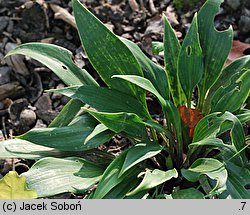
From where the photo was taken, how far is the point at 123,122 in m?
2.08

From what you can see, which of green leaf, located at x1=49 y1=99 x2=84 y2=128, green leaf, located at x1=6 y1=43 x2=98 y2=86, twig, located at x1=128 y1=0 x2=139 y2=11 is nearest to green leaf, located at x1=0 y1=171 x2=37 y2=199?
green leaf, located at x1=49 y1=99 x2=84 y2=128

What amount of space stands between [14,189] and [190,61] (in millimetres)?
896

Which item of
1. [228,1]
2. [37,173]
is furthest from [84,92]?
[228,1]

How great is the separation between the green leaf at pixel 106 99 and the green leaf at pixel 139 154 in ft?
0.69

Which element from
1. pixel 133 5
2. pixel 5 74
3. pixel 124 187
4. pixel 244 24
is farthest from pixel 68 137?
pixel 244 24

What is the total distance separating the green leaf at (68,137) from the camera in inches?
83.9

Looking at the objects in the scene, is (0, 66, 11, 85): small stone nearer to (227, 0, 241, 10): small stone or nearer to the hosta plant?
the hosta plant

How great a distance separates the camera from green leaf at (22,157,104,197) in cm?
201

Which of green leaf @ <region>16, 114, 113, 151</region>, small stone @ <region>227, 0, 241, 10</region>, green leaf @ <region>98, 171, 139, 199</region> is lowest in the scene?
green leaf @ <region>98, 171, 139, 199</region>

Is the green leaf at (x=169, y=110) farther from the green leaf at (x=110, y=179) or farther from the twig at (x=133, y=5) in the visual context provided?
the twig at (x=133, y=5)

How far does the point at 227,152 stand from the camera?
2.06 meters

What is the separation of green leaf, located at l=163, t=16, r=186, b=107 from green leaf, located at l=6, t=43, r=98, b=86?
35cm

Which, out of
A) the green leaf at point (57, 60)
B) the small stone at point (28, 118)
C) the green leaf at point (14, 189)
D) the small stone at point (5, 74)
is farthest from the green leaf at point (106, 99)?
the small stone at point (5, 74)

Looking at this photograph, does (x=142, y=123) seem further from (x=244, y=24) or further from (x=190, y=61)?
(x=244, y=24)
